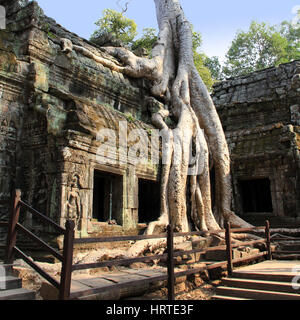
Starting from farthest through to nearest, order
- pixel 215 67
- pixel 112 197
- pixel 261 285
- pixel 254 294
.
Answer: pixel 215 67 → pixel 112 197 → pixel 261 285 → pixel 254 294

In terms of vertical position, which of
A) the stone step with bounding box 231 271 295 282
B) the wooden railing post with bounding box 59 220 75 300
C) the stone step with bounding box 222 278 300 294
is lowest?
the stone step with bounding box 222 278 300 294

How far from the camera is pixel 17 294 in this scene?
268cm

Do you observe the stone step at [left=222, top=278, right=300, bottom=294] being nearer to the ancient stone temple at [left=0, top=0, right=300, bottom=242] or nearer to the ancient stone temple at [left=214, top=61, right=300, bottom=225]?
the ancient stone temple at [left=0, top=0, right=300, bottom=242]

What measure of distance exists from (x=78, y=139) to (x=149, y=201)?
308 centimetres

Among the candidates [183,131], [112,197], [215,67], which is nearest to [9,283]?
[112,197]

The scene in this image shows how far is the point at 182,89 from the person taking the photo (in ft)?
28.7

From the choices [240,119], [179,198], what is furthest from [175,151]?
[240,119]

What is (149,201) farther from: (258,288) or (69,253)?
(69,253)

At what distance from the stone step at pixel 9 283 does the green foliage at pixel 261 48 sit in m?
23.1

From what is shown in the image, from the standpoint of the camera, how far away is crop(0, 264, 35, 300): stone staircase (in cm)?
266

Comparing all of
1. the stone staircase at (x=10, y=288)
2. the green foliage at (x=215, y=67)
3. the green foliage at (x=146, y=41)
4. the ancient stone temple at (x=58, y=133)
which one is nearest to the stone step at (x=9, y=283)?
the stone staircase at (x=10, y=288)

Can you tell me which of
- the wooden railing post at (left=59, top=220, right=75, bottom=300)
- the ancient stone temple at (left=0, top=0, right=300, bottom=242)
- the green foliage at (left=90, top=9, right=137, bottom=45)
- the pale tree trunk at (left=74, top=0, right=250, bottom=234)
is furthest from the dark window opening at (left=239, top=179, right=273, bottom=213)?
the green foliage at (left=90, top=9, right=137, bottom=45)

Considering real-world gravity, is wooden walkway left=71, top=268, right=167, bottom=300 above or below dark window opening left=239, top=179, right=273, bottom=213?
below
